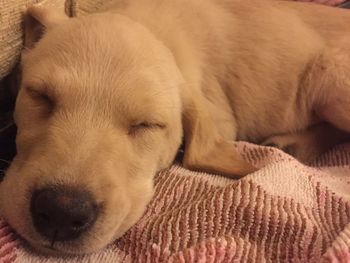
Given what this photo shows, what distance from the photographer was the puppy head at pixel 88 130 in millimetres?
1405

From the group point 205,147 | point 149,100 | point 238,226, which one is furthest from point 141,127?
point 238,226

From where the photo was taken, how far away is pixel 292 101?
261cm

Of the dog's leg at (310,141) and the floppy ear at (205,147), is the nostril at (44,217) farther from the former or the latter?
the dog's leg at (310,141)

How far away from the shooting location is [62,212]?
1.34m

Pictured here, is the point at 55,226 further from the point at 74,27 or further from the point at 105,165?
the point at 74,27

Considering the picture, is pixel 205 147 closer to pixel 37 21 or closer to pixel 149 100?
pixel 149 100

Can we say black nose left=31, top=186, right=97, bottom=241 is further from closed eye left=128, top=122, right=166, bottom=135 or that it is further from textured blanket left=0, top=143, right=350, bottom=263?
closed eye left=128, top=122, right=166, bottom=135

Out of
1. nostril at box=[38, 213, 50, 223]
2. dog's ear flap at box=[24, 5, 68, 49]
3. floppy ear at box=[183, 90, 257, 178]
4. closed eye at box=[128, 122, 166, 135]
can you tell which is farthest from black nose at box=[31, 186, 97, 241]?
dog's ear flap at box=[24, 5, 68, 49]

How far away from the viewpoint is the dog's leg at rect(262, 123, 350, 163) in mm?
2607

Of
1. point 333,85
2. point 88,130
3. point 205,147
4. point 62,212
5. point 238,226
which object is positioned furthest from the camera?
point 333,85

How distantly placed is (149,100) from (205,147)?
0.38m

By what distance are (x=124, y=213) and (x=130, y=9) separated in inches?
43.2

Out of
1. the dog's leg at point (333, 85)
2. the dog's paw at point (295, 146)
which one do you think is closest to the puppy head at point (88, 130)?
the dog's paw at point (295, 146)

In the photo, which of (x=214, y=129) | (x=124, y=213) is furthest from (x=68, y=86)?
(x=214, y=129)
